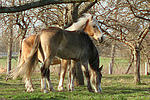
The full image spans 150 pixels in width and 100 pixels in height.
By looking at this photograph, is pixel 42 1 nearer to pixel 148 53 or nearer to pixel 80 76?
pixel 80 76

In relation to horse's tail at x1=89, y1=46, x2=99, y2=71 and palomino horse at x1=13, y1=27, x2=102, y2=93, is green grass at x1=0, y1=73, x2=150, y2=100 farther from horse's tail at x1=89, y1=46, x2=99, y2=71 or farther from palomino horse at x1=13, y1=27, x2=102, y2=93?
horse's tail at x1=89, y1=46, x2=99, y2=71

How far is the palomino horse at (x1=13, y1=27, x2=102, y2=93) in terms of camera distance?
729 cm

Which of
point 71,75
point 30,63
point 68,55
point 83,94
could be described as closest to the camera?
point 83,94

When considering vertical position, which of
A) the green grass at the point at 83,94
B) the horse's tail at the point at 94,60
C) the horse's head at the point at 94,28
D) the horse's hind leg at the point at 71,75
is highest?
the horse's head at the point at 94,28

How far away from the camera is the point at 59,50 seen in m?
7.54

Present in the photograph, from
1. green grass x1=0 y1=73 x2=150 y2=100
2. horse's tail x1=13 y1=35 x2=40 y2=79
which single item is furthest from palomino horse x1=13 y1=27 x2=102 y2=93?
green grass x1=0 y1=73 x2=150 y2=100

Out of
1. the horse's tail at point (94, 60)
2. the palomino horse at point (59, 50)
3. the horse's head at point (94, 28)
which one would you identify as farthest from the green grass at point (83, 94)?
the horse's head at point (94, 28)

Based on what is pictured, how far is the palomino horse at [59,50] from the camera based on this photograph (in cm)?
729

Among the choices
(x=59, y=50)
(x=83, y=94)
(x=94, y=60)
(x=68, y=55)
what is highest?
(x=59, y=50)

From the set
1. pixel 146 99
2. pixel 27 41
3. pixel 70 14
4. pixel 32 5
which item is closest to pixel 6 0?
pixel 70 14

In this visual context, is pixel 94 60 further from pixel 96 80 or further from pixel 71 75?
pixel 71 75

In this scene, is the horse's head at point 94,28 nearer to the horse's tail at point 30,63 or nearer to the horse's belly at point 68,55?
the horse's belly at point 68,55

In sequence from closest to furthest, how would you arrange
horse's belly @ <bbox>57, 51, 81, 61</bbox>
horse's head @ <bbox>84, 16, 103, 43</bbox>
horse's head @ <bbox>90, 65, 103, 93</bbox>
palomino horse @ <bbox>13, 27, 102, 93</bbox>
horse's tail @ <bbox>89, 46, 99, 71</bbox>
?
1. palomino horse @ <bbox>13, 27, 102, 93</bbox>
2. horse's belly @ <bbox>57, 51, 81, 61</bbox>
3. horse's head @ <bbox>90, 65, 103, 93</bbox>
4. horse's tail @ <bbox>89, 46, 99, 71</bbox>
5. horse's head @ <bbox>84, 16, 103, 43</bbox>

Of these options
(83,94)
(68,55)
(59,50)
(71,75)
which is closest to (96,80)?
(71,75)
